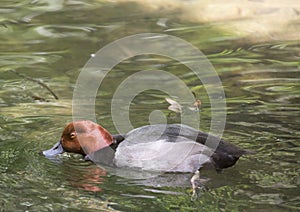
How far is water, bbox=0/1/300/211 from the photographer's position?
478cm

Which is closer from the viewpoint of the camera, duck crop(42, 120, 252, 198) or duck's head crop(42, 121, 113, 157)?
duck crop(42, 120, 252, 198)

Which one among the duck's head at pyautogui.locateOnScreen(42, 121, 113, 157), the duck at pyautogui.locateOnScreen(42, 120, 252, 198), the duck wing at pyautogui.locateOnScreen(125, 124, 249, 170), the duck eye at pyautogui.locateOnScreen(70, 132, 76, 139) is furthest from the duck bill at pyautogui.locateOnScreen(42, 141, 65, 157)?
the duck wing at pyautogui.locateOnScreen(125, 124, 249, 170)

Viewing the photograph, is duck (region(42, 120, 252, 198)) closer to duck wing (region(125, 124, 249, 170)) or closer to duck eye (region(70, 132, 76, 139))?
duck wing (region(125, 124, 249, 170))

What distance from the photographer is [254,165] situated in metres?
5.23

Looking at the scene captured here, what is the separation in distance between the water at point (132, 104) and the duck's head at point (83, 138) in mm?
119

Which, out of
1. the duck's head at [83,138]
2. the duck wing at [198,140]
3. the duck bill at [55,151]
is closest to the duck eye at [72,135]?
the duck's head at [83,138]

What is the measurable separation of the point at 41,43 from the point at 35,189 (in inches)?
165

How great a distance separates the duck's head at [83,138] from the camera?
17.9 ft

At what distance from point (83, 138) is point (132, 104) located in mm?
1413

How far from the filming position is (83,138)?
5480 mm

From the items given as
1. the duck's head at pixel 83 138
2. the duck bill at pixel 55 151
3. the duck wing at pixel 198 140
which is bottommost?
the duck bill at pixel 55 151

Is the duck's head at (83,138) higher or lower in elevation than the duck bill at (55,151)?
higher

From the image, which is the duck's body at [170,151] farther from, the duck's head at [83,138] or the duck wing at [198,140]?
the duck's head at [83,138]

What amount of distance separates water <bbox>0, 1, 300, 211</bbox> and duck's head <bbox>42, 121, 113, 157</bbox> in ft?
0.39
